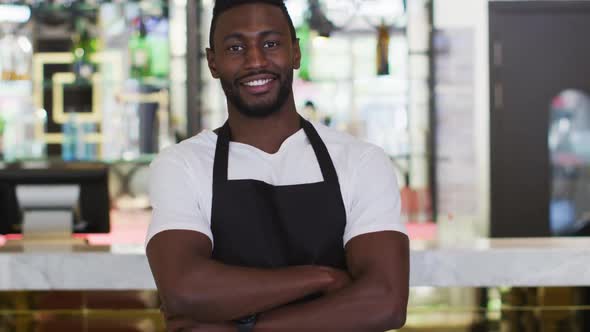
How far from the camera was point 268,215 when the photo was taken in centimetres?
133

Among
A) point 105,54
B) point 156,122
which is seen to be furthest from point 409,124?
point 105,54

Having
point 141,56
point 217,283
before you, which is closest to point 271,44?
point 217,283

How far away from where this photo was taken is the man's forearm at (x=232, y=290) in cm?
124

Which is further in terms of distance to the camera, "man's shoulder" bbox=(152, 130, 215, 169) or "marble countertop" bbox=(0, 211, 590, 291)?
"marble countertop" bbox=(0, 211, 590, 291)

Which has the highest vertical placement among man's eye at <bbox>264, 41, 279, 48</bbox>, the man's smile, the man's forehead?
the man's forehead

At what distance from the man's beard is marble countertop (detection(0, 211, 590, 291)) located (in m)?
0.66

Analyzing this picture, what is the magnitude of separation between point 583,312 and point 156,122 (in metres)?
2.56

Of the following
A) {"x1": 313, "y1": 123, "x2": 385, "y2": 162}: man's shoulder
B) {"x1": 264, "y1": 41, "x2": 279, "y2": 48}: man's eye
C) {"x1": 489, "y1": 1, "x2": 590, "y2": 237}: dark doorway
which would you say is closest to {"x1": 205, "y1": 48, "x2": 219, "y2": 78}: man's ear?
{"x1": 264, "y1": 41, "x2": 279, "y2": 48}: man's eye

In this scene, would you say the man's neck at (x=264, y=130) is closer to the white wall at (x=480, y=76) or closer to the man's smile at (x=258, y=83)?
the man's smile at (x=258, y=83)

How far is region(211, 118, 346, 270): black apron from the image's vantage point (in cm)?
133

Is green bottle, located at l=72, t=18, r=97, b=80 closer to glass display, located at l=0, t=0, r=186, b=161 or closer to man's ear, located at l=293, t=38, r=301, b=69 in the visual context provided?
glass display, located at l=0, t=0, r=186, b=161

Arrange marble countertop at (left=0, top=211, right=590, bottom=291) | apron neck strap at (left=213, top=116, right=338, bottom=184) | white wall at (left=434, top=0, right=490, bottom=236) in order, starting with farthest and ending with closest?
white wall at (left=434, top=0, right=490, bottom=236) → marble countertop at (left=0, top=211, right=590, bottom=291) → apron neck strap at (left=213, top=116, right=338, bottom=184)

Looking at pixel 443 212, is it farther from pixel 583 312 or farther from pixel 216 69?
pixel 216 69

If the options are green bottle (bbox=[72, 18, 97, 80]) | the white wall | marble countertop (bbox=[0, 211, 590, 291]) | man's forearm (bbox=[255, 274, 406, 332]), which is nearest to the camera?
man's forearm (bbox=[255, 274, 406, 332])
